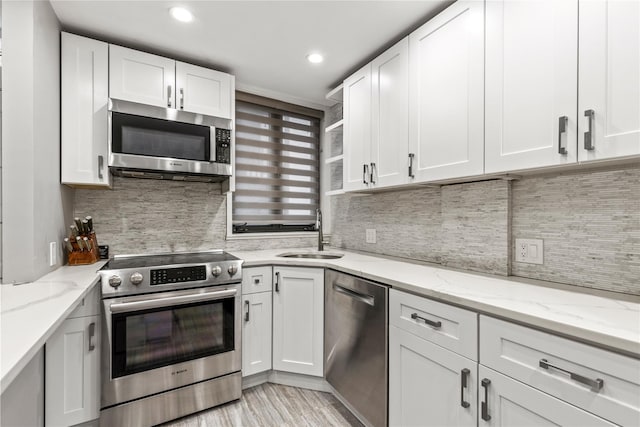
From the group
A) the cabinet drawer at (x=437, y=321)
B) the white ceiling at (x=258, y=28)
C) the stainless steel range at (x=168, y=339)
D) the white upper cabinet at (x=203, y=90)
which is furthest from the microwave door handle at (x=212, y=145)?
the cabinet drawer at (x=437, y=321)

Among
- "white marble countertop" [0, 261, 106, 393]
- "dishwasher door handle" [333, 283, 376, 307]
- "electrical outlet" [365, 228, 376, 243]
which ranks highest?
"electrical outlet" [365, 228, 376, 243]

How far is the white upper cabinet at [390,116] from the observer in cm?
188

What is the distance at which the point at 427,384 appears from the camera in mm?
1351

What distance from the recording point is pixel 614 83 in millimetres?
1043

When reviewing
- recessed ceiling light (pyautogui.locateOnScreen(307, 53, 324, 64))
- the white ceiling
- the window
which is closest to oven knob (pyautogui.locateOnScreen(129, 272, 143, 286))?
the window

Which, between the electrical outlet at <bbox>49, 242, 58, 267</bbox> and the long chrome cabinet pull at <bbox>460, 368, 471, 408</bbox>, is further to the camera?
the electrical outlet at <bbox>49, 242, 58, 267</bbox>

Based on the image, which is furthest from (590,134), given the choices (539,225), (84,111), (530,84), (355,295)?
(84,111)

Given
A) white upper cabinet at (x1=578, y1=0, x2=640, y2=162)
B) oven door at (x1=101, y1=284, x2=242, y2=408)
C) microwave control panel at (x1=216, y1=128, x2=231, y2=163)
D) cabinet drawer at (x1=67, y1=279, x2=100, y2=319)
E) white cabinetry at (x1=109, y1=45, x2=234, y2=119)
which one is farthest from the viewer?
microwave control panel at (x1=216, y1=128, x2=231, y2=163)

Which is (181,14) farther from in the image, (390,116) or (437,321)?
(437,321)

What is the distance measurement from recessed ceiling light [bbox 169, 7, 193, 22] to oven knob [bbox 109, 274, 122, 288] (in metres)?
1.51

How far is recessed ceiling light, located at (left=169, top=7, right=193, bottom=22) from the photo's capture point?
5.69 ft

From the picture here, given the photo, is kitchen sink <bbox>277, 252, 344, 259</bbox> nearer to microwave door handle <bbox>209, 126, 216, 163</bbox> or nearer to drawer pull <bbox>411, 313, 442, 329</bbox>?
microwave door handle <bbox>209, 126, 216, 163</bbox>

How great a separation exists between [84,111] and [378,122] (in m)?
1.87

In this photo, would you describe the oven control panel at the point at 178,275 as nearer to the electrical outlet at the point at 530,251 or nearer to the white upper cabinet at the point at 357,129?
the white upper cabinet at the point at 357,129
